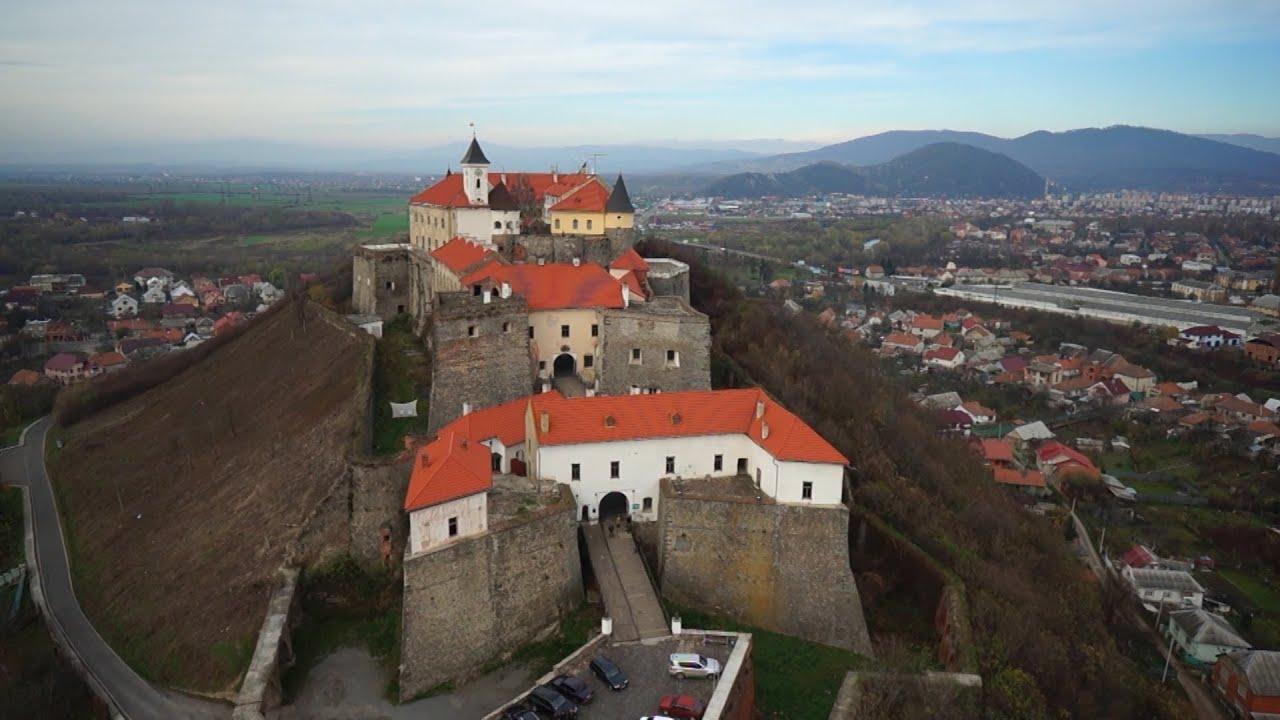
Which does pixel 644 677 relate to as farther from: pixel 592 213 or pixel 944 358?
pixel 944 358

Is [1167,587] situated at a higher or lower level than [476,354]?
lower

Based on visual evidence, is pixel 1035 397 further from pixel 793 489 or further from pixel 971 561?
pixel 793 489

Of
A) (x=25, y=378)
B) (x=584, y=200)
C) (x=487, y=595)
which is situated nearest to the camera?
(x=487, y=595)

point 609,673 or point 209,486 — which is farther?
point 209,486

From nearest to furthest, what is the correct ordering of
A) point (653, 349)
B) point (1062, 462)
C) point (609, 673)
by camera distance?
point (609, 673), point (653, 349), point (1062, 462)

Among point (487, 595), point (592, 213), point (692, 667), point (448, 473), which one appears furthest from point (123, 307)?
point (692, 667)

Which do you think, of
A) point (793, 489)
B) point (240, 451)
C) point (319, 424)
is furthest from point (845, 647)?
point (240, 451)
